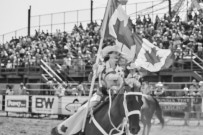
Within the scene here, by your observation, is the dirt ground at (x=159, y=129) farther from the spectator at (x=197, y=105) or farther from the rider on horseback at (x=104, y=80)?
the rider on horseback at (x=104, y=80)

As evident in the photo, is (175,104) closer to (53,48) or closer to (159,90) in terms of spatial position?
(159,90)

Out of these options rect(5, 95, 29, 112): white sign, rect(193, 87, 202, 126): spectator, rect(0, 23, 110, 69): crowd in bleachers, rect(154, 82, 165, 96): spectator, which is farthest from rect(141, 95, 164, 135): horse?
rect(0, 23, 110, 69): crowd in bleachers

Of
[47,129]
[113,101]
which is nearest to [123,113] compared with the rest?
[113,101]

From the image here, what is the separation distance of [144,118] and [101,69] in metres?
6.41

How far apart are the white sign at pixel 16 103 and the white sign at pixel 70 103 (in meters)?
2.52

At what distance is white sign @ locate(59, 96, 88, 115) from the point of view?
2075 centimetres

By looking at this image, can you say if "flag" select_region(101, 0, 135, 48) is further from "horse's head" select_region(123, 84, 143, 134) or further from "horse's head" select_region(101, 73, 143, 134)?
"horse's head" select_region(123, 84, 143, 134)

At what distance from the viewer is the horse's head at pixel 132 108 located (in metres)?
6.55

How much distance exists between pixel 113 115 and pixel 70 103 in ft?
46.1

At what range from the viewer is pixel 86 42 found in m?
29.1

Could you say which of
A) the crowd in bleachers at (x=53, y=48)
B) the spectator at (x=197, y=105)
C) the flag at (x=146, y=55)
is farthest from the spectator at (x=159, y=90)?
the flag at (x=146, y=55)

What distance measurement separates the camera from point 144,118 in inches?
544

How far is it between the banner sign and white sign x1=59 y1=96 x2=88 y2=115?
13.0 feet

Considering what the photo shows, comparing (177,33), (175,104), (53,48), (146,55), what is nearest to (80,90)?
(175,104)
